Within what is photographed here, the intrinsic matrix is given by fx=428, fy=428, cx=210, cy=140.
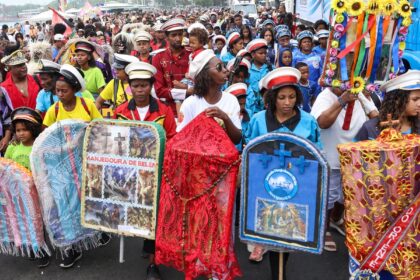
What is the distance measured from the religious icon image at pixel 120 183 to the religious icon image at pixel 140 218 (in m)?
0.09

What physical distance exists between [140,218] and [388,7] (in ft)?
8.12

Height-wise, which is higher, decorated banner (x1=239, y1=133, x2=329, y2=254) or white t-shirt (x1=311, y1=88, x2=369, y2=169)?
white t-shirt (x1=311, y1=88, x2=369, y2=169)

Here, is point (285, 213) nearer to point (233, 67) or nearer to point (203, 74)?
point (203, 74)

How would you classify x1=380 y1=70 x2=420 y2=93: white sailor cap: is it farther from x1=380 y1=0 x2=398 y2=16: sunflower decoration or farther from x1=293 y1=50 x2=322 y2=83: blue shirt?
x1=293 y1=50 x2=322 y2=83: blue shirt

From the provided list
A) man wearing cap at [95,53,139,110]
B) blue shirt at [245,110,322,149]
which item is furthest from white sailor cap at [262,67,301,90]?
man wearing cap at [95,53,139,110]

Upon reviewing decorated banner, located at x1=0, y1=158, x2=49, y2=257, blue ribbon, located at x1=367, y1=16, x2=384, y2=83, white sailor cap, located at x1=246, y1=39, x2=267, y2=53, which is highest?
white sailor cap, located at x1=246, y1=39, x2=267, y2=53

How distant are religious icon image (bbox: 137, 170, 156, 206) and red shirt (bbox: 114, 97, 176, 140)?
20.6 inches

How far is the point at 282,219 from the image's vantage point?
2869mm

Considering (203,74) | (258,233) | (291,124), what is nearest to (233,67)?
(203,74)

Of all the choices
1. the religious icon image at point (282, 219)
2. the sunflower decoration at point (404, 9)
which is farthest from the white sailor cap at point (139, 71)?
the sunflower decoration at point (404, 9)

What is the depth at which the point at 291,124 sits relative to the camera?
10.6 feet

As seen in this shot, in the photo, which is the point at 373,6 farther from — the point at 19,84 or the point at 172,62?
the point at 19,84

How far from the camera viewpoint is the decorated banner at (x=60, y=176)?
11.7 ft

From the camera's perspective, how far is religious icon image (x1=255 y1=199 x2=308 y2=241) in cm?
282
